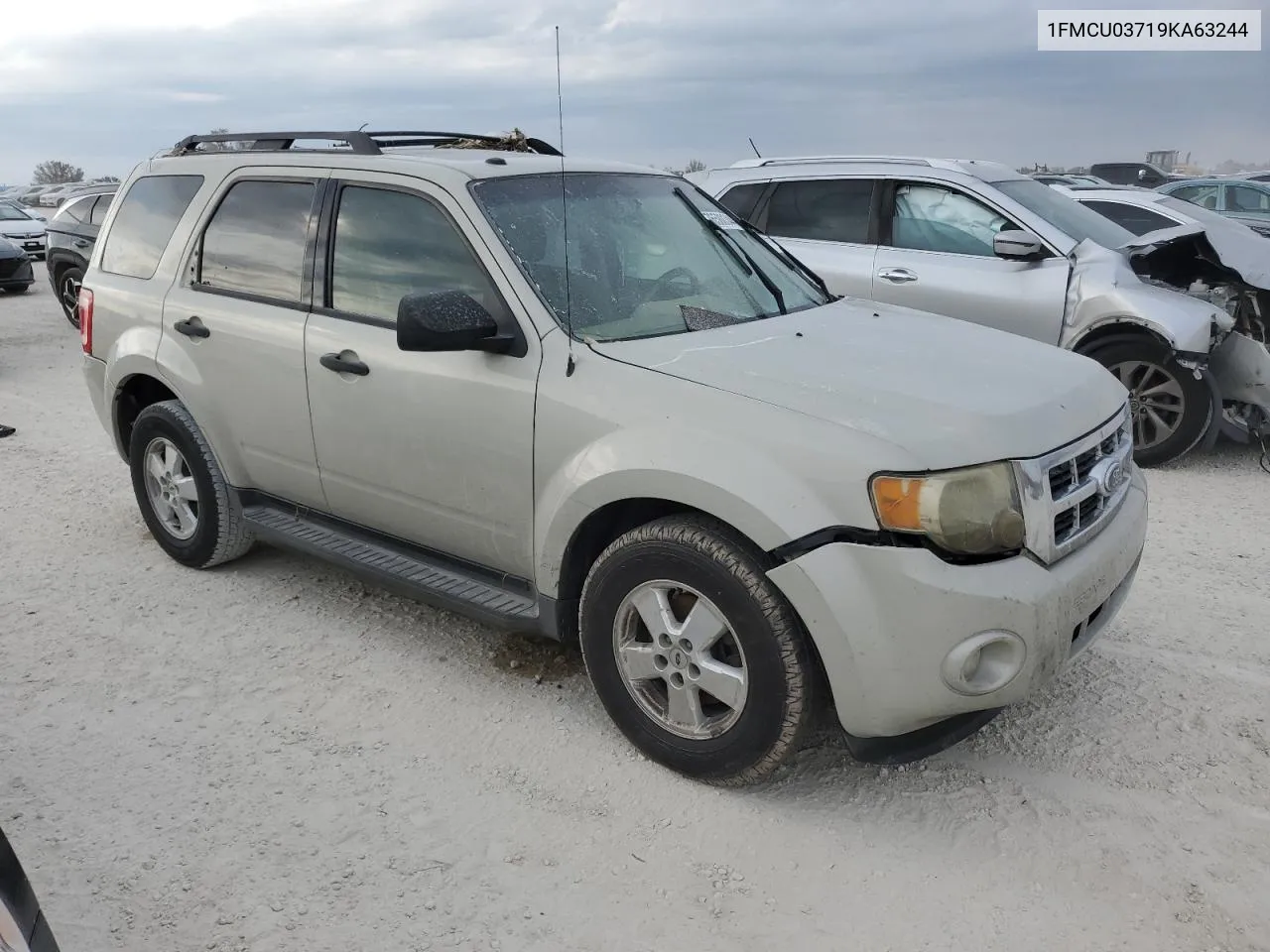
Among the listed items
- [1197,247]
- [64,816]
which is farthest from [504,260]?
[1197,247]

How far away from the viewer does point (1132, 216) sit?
9.66m

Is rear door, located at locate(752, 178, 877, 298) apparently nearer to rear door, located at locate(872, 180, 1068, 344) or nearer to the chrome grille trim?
rear door, located at locate(872, 180, 1068, 344)

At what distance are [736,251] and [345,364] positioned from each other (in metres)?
Answer: 1.57

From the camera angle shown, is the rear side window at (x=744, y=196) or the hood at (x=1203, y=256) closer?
the hood at (x=1203, y=256)

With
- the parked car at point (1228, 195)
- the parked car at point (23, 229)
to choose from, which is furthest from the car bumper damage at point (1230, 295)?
the parked car at point (23, 229)

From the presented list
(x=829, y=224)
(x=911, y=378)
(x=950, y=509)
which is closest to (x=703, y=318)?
A: (x=911, y=378)

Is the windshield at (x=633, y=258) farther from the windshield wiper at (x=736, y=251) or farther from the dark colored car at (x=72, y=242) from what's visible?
the dark colored car at (x=72, y=242)

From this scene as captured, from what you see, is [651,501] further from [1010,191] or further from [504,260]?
[1010,191]

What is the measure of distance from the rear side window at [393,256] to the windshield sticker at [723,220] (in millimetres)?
1162

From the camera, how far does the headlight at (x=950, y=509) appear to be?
2.65 meters

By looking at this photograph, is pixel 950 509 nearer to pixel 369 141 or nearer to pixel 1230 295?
pixel 369 141

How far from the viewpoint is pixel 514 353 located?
3.32 m

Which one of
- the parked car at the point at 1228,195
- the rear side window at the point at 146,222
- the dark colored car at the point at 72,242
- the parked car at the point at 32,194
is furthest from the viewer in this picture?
the parked car at the point at 32,194

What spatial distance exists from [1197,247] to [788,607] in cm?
534
